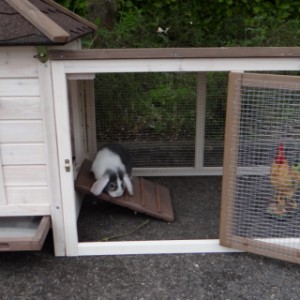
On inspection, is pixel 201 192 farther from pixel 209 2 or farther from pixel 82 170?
pixel 209 2

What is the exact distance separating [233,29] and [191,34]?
1.58ft

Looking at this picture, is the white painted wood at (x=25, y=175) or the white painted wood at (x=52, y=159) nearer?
the white painted wood at (x=52, y=159)

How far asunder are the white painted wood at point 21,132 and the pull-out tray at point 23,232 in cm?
49

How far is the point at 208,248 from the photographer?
272 cm

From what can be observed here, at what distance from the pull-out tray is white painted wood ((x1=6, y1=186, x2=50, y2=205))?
124 millimetres

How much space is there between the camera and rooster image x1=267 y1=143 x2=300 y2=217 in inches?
103

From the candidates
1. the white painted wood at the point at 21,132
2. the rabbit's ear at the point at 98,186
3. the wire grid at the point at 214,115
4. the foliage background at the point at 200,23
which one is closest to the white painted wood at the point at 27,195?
the white painted wood at the point at 21,132

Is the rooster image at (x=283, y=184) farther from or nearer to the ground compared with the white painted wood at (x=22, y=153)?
nearer to the ground

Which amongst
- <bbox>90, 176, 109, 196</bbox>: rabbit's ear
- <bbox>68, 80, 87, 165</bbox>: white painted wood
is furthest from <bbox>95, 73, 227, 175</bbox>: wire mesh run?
<bbox>90, 176, 109, 196</bbox>: rabbit's ear

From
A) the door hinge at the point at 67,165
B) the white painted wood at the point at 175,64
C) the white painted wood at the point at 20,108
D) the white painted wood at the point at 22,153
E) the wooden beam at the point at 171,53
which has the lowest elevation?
the door hinge at the point at 67,165

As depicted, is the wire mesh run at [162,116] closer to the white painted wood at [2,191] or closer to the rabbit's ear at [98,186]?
the rabbit's ear at [98,186]

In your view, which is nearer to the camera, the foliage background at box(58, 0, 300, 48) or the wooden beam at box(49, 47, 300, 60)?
the wooden beam at box(49, 47, 300, 60)

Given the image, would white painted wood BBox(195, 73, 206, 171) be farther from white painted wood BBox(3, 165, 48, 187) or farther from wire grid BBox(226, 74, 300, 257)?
white painted wood BBox(3, 165, 48, 187)

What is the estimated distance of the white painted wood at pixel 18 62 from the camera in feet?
7.48
